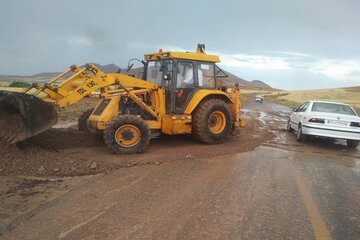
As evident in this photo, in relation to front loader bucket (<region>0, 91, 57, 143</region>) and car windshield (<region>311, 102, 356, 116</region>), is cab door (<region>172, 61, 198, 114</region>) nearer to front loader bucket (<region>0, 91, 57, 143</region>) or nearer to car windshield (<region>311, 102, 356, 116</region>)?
front loader bucket (<region>0, 91, 57, 143</region>)

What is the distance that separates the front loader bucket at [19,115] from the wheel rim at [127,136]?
1.85 meters

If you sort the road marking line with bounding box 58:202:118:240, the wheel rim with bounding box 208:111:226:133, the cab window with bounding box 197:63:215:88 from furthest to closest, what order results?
1. the wheel rim with bounding box 208:111:226:133
2. the cab window with bounding box 197:63:215:88
3. the road marking line with bounding box 58:202:118:240

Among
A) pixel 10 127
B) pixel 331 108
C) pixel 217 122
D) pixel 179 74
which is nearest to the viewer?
pixel 10 127

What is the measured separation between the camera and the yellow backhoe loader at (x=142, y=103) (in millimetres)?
9070

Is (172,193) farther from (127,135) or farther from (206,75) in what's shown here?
(206,75)

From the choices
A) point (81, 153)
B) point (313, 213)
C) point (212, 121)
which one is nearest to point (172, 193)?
point (313, 213)

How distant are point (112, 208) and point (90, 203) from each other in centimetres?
42

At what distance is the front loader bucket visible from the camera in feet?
29.1

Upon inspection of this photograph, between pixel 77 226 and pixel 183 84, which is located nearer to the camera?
pixel 77 226

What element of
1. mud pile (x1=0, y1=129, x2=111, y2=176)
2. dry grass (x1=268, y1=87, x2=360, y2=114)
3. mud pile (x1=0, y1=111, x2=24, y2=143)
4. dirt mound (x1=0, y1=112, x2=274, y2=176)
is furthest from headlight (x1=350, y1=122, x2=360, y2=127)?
dry grass (x1=268, y1=87, x2=360, y2=114)

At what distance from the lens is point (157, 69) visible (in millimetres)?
12273

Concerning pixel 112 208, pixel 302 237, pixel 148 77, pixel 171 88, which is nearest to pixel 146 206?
pixel 112 208

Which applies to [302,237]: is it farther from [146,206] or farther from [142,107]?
[142,107]

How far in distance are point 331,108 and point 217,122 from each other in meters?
4.22
